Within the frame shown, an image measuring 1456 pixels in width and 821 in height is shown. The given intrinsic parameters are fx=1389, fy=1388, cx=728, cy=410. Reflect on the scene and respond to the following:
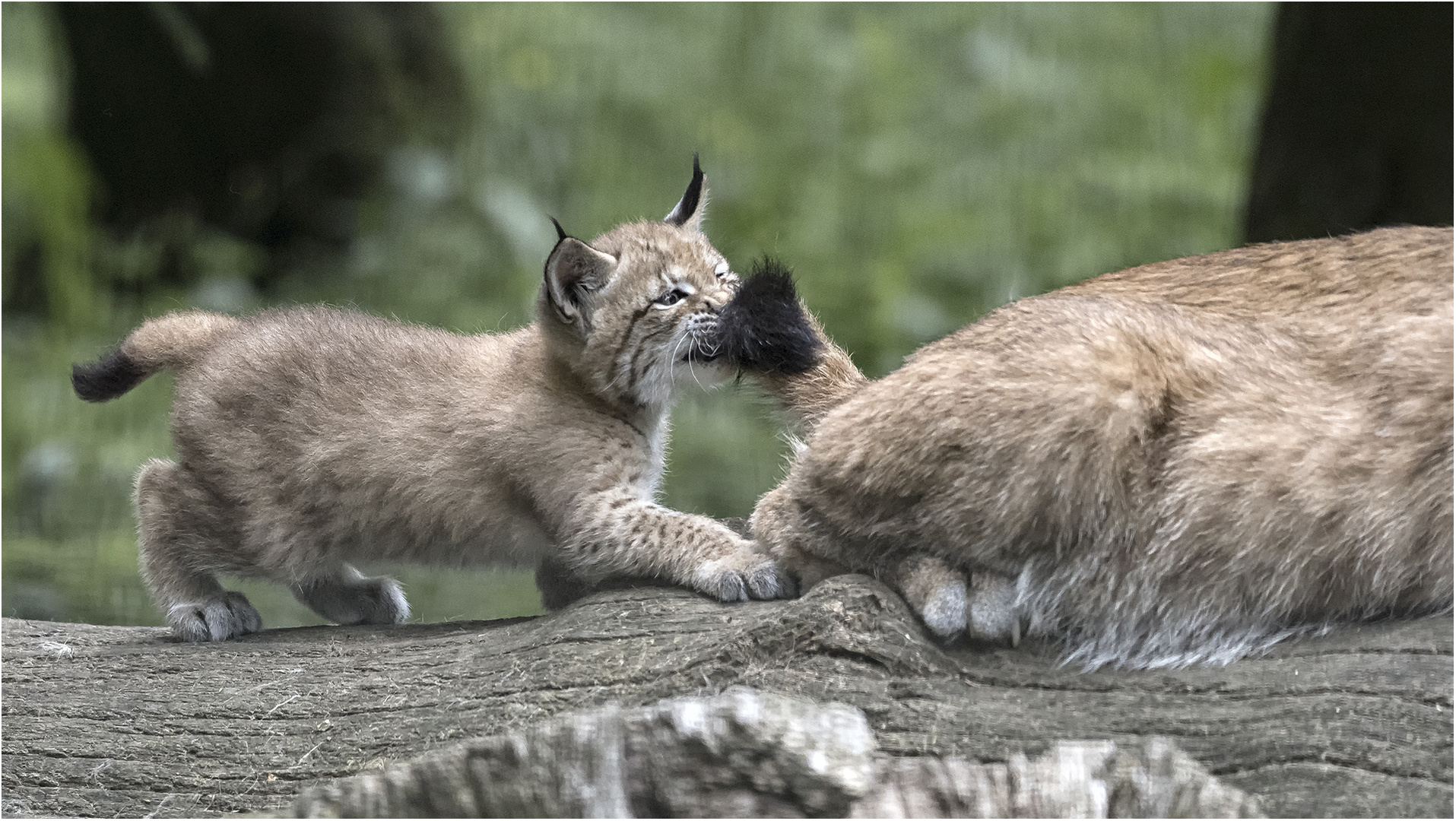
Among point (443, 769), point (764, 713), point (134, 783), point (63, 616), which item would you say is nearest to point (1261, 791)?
point (764, 713)

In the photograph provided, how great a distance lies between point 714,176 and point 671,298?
182 inches

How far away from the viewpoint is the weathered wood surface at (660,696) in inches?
124

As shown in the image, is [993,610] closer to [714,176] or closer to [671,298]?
[671,298]

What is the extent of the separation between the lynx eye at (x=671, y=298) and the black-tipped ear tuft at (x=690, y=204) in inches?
20.3

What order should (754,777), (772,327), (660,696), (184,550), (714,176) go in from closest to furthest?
(754,777), (660,696), (772,327), (184,550), (714,176)

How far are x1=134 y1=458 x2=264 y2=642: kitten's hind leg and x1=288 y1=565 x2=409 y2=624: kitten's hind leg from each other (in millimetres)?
344

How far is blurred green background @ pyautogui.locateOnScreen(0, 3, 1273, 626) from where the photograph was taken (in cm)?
861

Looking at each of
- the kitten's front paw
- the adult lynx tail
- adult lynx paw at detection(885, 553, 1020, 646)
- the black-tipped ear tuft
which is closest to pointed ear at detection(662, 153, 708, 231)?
the black-tipped ear tuft

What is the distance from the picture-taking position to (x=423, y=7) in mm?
9891

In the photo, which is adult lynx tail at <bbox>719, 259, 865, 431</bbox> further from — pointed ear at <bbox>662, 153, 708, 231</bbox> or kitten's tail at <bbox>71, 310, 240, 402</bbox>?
kitten's tail at <bbox>71, 310, 240, 402</bbox>

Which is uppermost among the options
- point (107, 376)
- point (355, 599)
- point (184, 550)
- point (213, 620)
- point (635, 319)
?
A: point (635, 319)

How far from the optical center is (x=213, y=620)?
4828 mm

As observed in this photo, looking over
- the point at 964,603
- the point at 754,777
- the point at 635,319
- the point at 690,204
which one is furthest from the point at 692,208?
the point at 754,777

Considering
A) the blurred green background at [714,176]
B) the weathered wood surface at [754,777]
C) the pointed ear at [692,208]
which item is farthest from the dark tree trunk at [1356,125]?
the weathered wood surface at [754,777]
